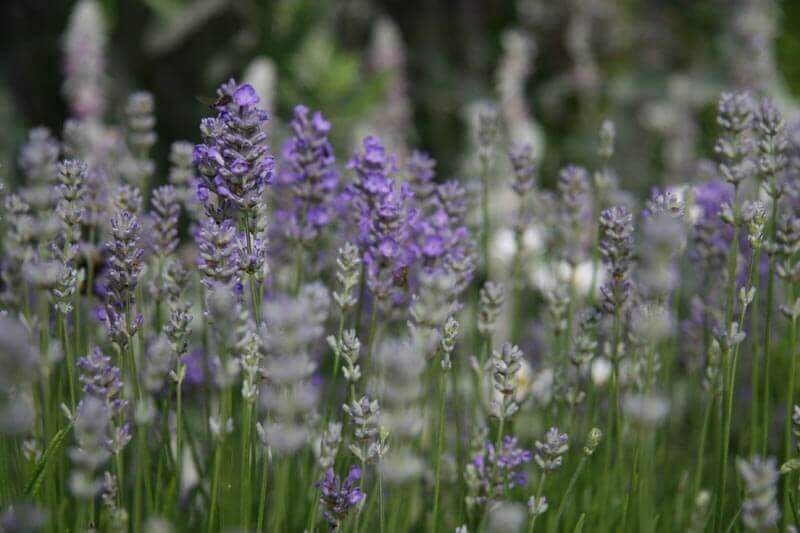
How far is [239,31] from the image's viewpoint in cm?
396

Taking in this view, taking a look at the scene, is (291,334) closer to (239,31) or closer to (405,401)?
(405,401)

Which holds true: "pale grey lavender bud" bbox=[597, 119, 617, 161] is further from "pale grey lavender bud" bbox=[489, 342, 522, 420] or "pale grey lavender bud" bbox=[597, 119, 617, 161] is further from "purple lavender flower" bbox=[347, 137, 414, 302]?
"pale grey lavender bud" bbox=[489, 342, 522, 420]

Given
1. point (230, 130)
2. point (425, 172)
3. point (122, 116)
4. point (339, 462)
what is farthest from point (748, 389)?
point (122, 116)

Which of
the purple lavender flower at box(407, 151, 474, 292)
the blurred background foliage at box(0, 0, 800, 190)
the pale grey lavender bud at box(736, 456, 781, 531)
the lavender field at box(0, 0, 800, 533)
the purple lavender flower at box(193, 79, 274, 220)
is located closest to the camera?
the pale grey lavender bud at box(736, 456, 781, 531)

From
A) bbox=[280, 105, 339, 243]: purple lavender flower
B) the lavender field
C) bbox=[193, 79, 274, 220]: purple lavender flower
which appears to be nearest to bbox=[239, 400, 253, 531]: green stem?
the lavender field

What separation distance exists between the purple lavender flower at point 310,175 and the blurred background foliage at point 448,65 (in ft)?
4.51

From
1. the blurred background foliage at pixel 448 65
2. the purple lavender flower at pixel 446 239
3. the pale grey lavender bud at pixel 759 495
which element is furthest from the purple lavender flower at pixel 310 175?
the blurred background foliage at pixel 448 65

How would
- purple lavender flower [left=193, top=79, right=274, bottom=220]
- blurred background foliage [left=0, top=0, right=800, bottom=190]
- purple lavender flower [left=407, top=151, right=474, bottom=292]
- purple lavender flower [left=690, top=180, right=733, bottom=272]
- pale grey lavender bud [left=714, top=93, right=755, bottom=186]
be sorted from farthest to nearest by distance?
blurred background foliage [left=0, top=0, right=800, bottom=190], purple lavender flower [left=690, top=180, right=733, bottom=272], purple lavender flower [left=407, top=151, right=474, bottom=292], pale grey lavender bud [left=714, top=93, right=755, bottom=186], purple lavender flower [left=193, top=79, right=274, bottom=220]

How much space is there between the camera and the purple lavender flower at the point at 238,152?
1.24m

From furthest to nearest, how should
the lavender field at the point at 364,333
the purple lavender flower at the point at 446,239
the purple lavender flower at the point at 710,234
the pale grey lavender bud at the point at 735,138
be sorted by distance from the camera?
1. the purple lavender flower at the point at 710,234
2. the purple lavender flower at the point at 446,239
3. the pale grey lavender bud at the point at 735,138
4. the lavender field at the point at 364,333

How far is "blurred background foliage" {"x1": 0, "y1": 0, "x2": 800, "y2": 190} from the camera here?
11.9ft

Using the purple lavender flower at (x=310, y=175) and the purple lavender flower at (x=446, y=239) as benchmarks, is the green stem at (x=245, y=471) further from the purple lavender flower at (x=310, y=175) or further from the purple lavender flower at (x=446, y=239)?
the purple lavender flower at (x=310, y=175)

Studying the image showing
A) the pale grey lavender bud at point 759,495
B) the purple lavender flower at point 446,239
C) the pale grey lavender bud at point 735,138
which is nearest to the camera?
the pale grey lavender bud at point 759,495

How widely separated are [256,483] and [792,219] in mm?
900
